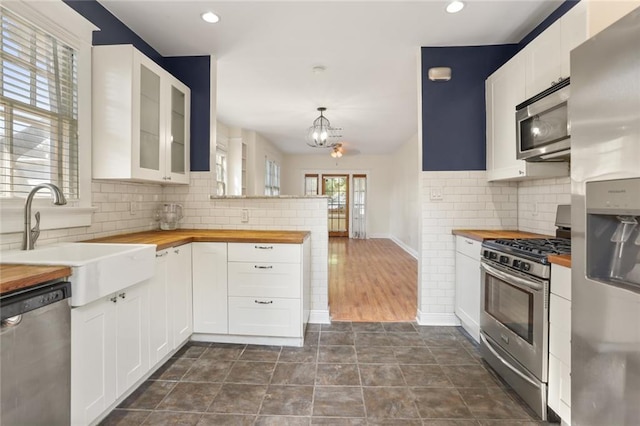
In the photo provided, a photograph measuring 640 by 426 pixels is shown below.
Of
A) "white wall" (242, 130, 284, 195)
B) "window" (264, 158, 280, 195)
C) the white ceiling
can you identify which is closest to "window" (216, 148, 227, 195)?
"white wall" (242, 130, 284, 195)

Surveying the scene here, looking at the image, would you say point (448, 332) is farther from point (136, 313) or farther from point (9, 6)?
point (9, 6)

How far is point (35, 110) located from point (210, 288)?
159 centimetres

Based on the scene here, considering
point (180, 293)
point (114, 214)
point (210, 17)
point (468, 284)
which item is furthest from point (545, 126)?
point (114, 214)

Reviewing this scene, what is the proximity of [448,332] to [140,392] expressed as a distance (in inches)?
96.1

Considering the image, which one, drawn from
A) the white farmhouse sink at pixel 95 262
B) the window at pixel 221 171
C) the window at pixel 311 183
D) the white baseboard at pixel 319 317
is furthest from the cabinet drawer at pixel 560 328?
the window at pixel 311 183

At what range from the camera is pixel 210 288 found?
8.04ft

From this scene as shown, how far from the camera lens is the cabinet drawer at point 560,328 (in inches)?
58.5

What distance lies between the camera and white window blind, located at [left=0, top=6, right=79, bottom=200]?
156 cm

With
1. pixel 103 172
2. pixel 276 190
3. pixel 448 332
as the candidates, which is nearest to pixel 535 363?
pixel 448 332

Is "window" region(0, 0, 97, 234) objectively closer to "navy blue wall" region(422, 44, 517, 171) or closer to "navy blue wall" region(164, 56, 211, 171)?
"navy blue wall" region(164, 56, 211, 171)

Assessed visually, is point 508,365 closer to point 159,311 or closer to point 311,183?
point 159,311

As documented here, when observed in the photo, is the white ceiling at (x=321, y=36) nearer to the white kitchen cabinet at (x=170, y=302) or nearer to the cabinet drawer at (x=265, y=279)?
the white kitchen cabinet at (x=170, y=302)

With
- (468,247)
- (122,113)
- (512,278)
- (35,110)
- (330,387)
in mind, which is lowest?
(330,387)

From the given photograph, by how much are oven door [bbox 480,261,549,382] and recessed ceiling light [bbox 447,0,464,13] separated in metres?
1.92
